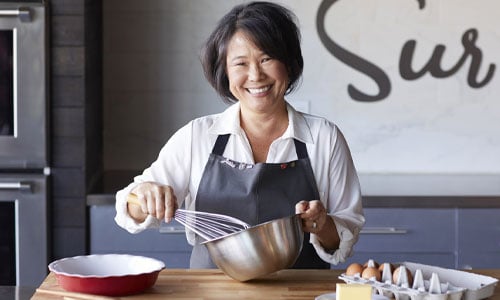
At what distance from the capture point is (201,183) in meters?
2.49

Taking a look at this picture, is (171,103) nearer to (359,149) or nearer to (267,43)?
(359,149)

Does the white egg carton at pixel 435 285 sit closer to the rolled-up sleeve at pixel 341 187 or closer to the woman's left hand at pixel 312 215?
the woman's left hand at pixel 312 215

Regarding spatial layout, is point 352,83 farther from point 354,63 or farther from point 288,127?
point 288,127

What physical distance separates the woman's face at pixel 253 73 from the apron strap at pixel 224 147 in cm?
13

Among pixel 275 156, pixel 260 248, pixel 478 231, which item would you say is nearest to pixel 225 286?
pixel 260 248

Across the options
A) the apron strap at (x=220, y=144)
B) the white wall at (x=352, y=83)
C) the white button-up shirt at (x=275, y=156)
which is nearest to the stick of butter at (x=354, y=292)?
the white button-up shirt at (x=275, y=156)

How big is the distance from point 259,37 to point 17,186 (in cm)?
130

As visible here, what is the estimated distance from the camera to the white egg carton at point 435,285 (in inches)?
74.2

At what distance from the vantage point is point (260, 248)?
6.54 feet

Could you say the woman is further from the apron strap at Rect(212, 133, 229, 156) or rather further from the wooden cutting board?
the wooden cutting board

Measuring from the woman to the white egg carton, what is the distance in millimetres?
387

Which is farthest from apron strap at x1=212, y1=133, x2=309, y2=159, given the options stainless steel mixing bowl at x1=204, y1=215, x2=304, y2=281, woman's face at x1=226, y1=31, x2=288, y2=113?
stainless steel mixing bowl at x1=204, y1=215, x2=304, y2=281

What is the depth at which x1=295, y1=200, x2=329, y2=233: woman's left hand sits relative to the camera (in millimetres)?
2098

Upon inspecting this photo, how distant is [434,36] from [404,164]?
53 centimetres
